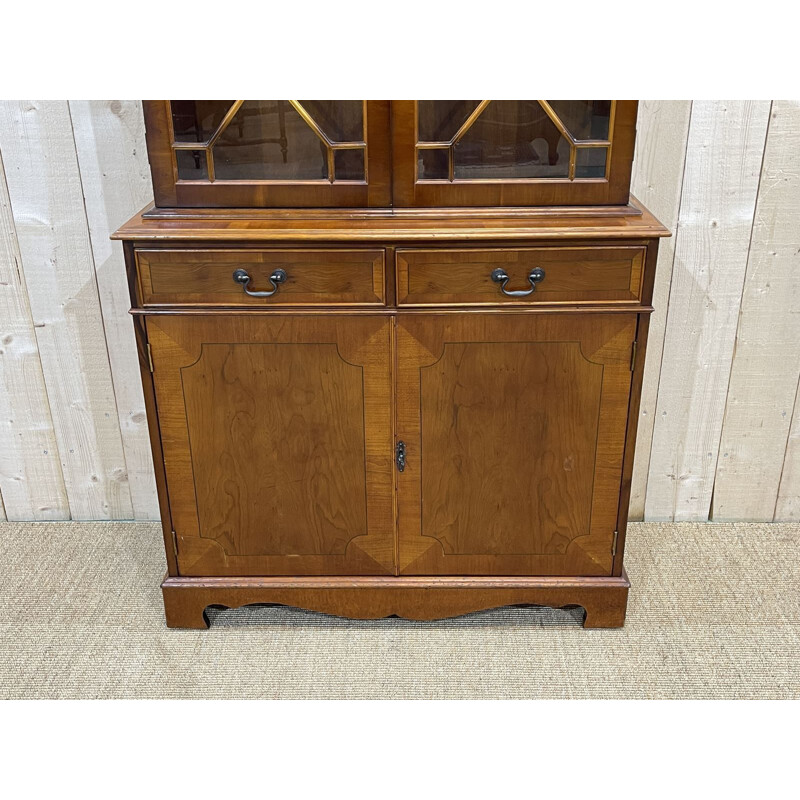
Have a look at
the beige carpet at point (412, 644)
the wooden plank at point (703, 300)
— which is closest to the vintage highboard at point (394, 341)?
the beige carpet at point (412, 644)

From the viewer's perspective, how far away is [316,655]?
1969mm

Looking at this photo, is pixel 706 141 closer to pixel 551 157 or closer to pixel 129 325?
pixel 551 157

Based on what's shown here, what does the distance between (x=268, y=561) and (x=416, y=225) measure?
903mm

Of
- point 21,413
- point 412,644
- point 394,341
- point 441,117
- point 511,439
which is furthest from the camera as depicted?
point 21,413

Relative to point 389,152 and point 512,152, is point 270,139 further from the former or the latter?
point 512,152

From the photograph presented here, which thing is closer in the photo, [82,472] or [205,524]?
[205,524]

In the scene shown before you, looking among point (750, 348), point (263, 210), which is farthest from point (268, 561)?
point (750, 348)

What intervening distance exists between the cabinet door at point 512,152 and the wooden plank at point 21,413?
1.10m

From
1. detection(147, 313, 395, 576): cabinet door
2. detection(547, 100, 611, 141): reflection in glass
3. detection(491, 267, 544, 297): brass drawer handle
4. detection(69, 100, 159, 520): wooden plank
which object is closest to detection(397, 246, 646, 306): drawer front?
detection(491, 267, 544, 297): brass drawer handle

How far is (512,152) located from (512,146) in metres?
0.01

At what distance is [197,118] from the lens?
1.62 m

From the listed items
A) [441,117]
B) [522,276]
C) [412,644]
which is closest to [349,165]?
[441,117]

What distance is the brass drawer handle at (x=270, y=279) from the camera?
1651 millimetres

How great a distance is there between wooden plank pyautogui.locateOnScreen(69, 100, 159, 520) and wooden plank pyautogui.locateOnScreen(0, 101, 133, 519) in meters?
0.02
